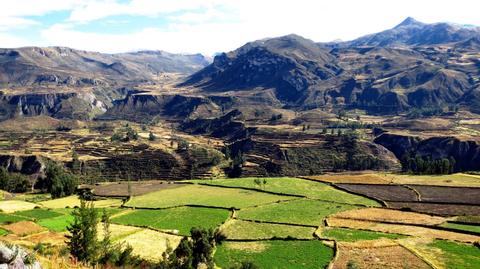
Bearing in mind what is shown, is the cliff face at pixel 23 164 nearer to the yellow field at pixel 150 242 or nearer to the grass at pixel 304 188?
the grass at pixel 304 188

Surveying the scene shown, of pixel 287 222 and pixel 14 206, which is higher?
pixel 287 222

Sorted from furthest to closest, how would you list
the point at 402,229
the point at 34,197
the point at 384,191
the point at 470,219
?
the point at 34,197
the point at 384,191
the point at 470,219
the point at 402,229

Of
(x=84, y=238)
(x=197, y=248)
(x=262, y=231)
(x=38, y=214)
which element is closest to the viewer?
(x=84, y=238)

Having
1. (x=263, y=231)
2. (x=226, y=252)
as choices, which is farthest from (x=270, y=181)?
(x=226, y=252)

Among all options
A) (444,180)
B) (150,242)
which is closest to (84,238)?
(150,242)

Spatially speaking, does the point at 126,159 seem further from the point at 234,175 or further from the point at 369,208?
the point at 369,208

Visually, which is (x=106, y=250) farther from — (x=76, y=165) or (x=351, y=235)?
(x=76, y=165)

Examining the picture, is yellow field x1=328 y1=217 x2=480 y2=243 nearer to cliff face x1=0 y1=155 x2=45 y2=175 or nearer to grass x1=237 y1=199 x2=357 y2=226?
grass x1=237 y1=199 x2=357 y2=226
